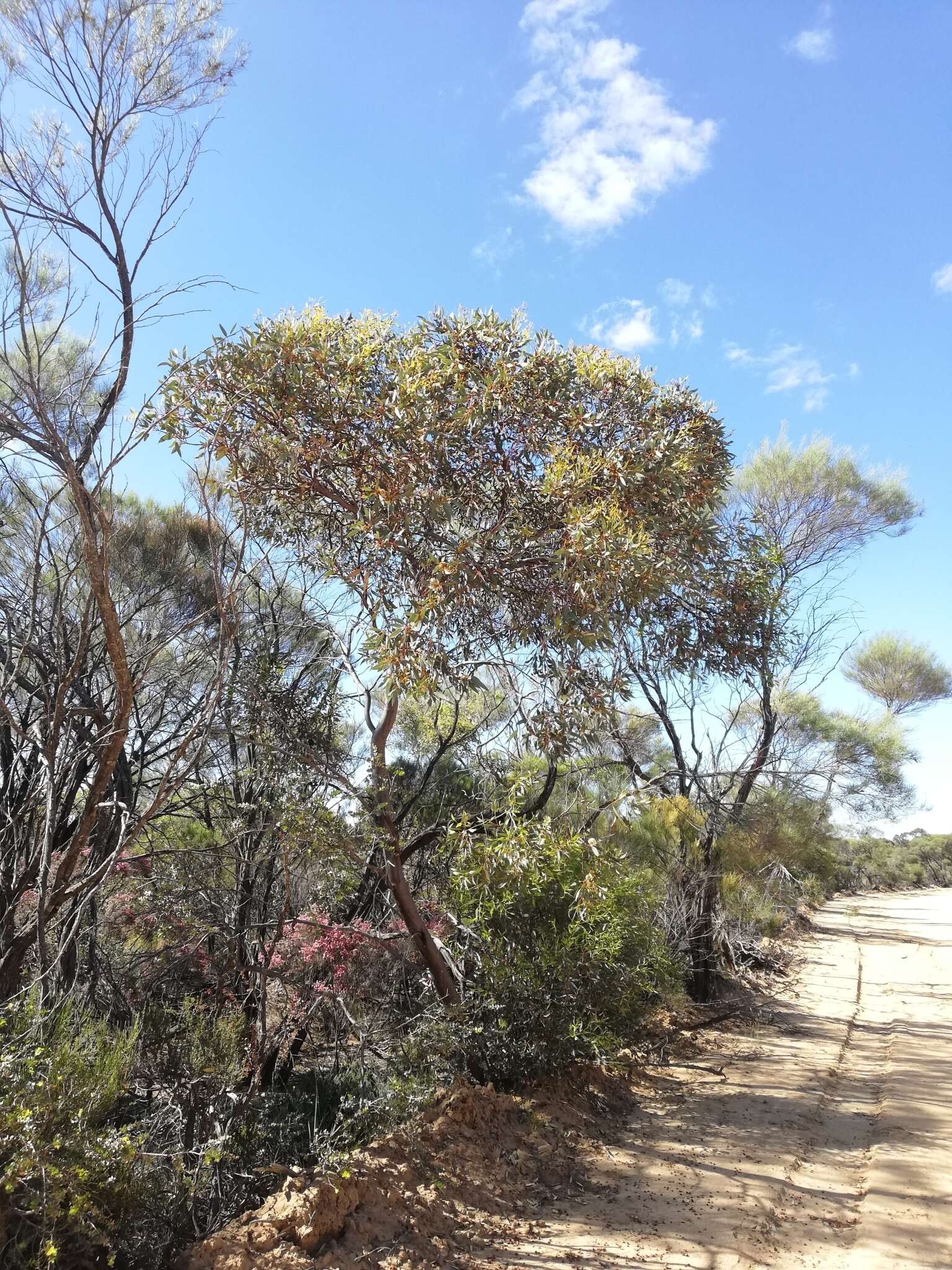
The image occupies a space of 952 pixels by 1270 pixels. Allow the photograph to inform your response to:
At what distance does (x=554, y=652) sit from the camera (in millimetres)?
5211

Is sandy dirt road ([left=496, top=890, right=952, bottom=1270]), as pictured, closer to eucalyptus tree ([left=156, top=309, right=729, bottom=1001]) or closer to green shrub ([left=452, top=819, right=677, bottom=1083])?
green shrub ([left=452, top=819, right=677, bottom=1083])

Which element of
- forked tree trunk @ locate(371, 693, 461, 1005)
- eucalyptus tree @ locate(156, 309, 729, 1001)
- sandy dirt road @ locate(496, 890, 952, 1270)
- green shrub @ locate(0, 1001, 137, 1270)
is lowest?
sandy dirt road @ locate(496, 890, 952, 1270)

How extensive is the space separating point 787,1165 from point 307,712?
425 cm

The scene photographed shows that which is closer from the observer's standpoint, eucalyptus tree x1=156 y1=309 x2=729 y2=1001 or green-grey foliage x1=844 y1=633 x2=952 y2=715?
eucalyptus tree x1=156 y1=309 x2=729 y2=1001

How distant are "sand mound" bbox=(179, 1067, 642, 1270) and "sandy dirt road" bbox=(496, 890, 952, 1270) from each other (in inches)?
10.3

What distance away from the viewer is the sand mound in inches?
134

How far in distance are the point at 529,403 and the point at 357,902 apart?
480 cm

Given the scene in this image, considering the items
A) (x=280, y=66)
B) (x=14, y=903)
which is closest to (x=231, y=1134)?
(x=14, y=903)

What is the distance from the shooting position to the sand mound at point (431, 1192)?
3.41m

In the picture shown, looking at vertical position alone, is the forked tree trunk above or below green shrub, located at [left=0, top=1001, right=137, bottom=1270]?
above

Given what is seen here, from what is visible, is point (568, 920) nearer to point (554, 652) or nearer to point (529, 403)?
point (554, 652)

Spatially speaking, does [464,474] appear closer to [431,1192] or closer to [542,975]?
[542,975]

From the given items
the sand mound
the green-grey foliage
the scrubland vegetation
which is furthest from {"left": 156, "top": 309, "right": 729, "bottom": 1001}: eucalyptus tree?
the green-grey foliage

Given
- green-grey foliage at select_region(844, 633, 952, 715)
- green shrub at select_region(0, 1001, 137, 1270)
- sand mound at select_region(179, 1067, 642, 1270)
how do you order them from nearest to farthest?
green shrub at select_region(0, 1001, 137, 1270) → sand mound at select_region(179, 1067, 642, 1270) → green-grey foliage at select_region(844, 633, 952, 715)
